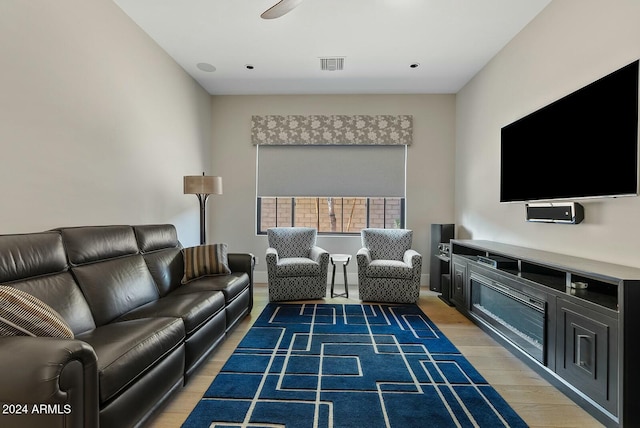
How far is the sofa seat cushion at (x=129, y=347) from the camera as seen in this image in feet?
4.42

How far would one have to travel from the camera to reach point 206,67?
4.07m

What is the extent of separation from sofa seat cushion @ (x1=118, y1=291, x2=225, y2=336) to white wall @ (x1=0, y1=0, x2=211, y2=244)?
0.86 m

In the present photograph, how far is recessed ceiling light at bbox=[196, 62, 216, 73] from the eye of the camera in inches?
157

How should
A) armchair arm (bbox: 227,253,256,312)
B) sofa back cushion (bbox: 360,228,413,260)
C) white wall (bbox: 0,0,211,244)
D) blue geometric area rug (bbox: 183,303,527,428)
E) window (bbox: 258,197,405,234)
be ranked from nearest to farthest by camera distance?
blue geometric area rug (bbox: 183,303,527,428)
white wall (bbox: 0,0,211,244)
armchair arm (bbox: 227,253,256,312)
sofa back cushion (bbox: 360,228,413,260)
window (bbox: 258,197,405,234)

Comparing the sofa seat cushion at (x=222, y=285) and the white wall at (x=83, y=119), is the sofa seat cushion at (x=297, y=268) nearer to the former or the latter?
the sofa seat cushion at (x=222, y=285)

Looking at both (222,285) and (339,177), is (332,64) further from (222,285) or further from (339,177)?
(222,285)

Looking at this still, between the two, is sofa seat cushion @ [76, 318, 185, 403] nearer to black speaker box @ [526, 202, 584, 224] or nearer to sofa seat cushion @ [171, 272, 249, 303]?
sofa seat cushion @ [171, 272, 249, 303]

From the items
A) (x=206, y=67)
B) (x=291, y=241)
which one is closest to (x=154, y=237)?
(x=291, y=241)

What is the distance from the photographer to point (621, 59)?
6.84ft

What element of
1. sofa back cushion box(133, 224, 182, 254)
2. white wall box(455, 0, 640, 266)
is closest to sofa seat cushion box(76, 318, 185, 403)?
sofa back cushion box(133, 224, 182, 254)

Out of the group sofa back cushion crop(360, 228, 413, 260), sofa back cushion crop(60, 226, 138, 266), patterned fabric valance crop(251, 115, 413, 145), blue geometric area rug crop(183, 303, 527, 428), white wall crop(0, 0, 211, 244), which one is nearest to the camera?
blue geometric area rug crop(183, 303, 527, 428)

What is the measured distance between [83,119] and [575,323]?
11.8ft

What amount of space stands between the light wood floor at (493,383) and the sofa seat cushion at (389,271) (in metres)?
0.66

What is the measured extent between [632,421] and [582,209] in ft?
4.45
